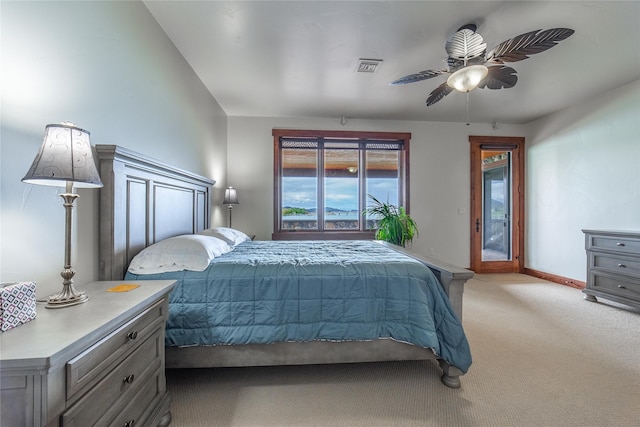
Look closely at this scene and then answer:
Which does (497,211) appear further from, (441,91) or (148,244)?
(148,244)

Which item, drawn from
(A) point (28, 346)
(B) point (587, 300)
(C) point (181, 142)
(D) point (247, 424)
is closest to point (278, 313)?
(D) point (247, 424)

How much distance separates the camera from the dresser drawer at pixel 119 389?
2.69ft

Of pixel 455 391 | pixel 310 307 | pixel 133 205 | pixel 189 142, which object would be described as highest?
pixel 189 142

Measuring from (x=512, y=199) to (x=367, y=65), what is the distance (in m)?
3.79

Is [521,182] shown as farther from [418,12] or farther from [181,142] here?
[181,142]

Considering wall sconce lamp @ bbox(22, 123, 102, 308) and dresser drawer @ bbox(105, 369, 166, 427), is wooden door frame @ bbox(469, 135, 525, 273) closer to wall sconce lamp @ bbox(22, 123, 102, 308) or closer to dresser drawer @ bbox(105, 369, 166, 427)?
dresser drawer @ bbox(105, 369, 166, 427)

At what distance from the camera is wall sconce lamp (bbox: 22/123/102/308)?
943 mm

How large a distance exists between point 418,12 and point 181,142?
2386 mm

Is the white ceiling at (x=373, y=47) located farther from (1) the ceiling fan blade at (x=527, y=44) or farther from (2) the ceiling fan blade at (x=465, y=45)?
(1) the ceiling fan blade at (x=527, y=44)

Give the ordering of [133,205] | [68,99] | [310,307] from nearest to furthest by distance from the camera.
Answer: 1. [68,99]
2. [310,307]
3. [133,205]

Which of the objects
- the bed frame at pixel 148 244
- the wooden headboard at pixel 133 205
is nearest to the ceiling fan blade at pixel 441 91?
the bed frame at pixel 148 244

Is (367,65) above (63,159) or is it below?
above

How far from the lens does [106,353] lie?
92 cm

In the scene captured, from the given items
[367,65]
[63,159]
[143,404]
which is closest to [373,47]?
[367,65]
